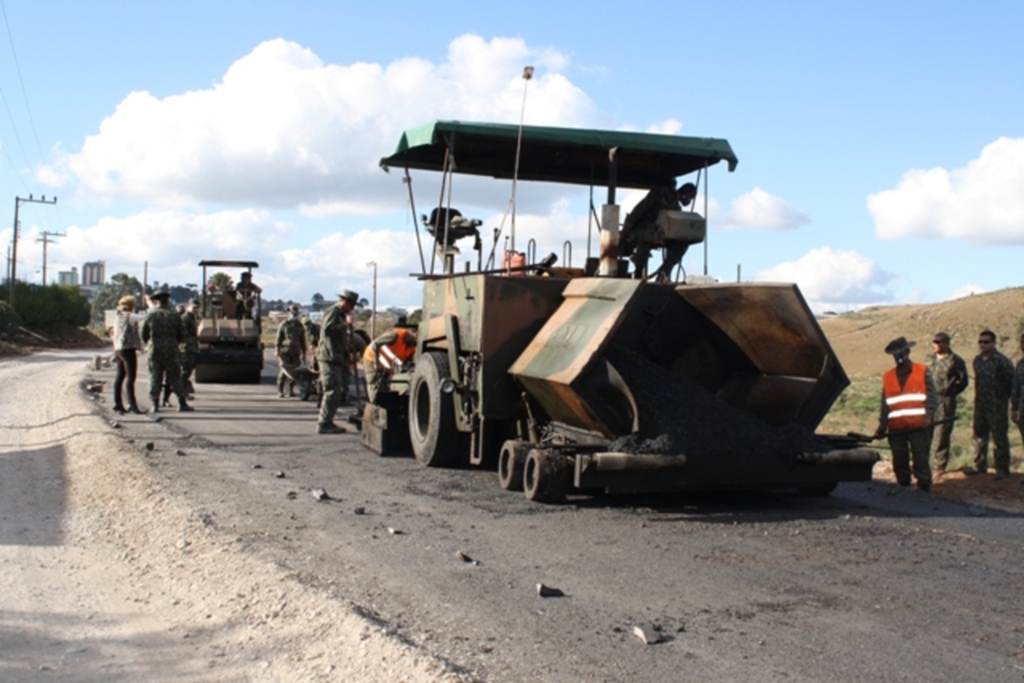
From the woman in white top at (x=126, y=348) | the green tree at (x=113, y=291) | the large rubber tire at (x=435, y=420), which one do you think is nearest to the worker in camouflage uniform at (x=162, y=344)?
the woman in white top at (x=126, y=348)

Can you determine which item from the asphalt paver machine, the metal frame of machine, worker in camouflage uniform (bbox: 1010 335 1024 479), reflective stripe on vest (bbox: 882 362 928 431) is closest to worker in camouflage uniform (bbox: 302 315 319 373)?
the asphalt paver machine

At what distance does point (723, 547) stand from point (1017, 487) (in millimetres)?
4778

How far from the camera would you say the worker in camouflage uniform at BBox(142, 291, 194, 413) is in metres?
14.2

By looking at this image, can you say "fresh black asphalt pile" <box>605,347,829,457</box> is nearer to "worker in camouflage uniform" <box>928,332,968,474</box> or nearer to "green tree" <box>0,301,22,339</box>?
"worker in camouflage uniform" <box>928,332,968,474</box>

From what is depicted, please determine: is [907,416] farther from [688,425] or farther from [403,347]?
[403,347]

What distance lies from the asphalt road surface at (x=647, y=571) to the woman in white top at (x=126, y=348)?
528 centimetres

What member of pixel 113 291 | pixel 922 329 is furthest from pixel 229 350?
pixel 113 291

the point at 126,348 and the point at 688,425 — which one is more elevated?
the point at 126,348

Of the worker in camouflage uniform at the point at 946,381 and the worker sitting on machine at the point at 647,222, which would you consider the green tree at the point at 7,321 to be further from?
the worker in camouflage uniform at the point at 946,381

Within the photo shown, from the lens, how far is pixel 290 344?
17.8 meters

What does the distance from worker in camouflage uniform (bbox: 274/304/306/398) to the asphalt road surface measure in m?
8.39

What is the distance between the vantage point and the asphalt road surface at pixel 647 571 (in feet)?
14.0

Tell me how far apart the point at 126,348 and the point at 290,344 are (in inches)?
159

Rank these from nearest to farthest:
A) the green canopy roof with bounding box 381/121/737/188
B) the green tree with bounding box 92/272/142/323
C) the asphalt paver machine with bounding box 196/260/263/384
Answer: the green canopy roof with bounding box 381/121/737/188 → the asphalt paver machine with bounding box 196/260/263/384 → the green tree with bounding box 92/272/142/323
